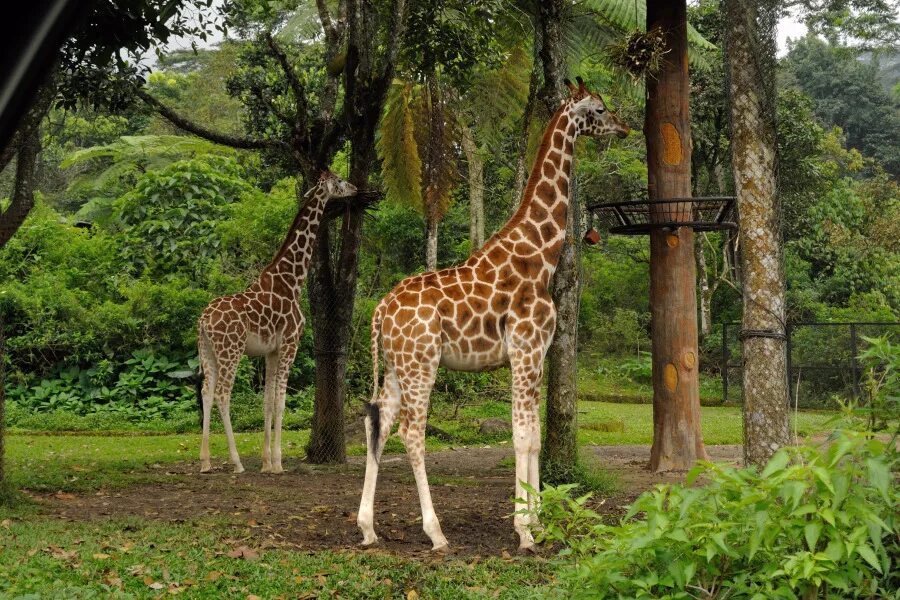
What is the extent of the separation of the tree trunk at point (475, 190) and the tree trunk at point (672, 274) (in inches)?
409

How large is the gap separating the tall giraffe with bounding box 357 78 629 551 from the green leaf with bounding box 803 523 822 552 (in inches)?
151

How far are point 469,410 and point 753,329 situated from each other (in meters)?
11.7

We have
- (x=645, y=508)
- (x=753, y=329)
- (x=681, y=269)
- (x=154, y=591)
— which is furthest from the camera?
(x=681, y=269)

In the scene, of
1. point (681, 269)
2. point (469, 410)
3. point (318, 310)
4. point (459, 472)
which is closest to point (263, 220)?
point (469, 410)

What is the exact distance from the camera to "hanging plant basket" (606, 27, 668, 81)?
1020cm

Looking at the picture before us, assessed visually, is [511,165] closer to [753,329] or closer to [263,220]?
Answer: [263,220]

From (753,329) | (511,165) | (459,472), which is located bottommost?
(459,472)

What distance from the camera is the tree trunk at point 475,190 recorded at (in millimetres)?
21875

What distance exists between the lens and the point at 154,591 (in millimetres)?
5980

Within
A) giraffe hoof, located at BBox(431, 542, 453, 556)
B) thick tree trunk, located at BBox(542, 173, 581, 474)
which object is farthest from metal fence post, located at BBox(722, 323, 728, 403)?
giraffe hoof, located at BBox(431, 542, 453, 556)

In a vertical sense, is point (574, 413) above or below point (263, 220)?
below

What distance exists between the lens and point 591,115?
914cm

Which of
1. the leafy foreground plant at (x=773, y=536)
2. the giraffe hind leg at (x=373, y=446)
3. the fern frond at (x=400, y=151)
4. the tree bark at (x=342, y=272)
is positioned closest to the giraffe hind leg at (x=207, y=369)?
the tree bark at (x=342, y=272)

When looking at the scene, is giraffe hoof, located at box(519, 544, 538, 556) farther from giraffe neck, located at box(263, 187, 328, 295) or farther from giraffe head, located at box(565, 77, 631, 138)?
giraffe neck, located at box(263, 187, 328, 295)
